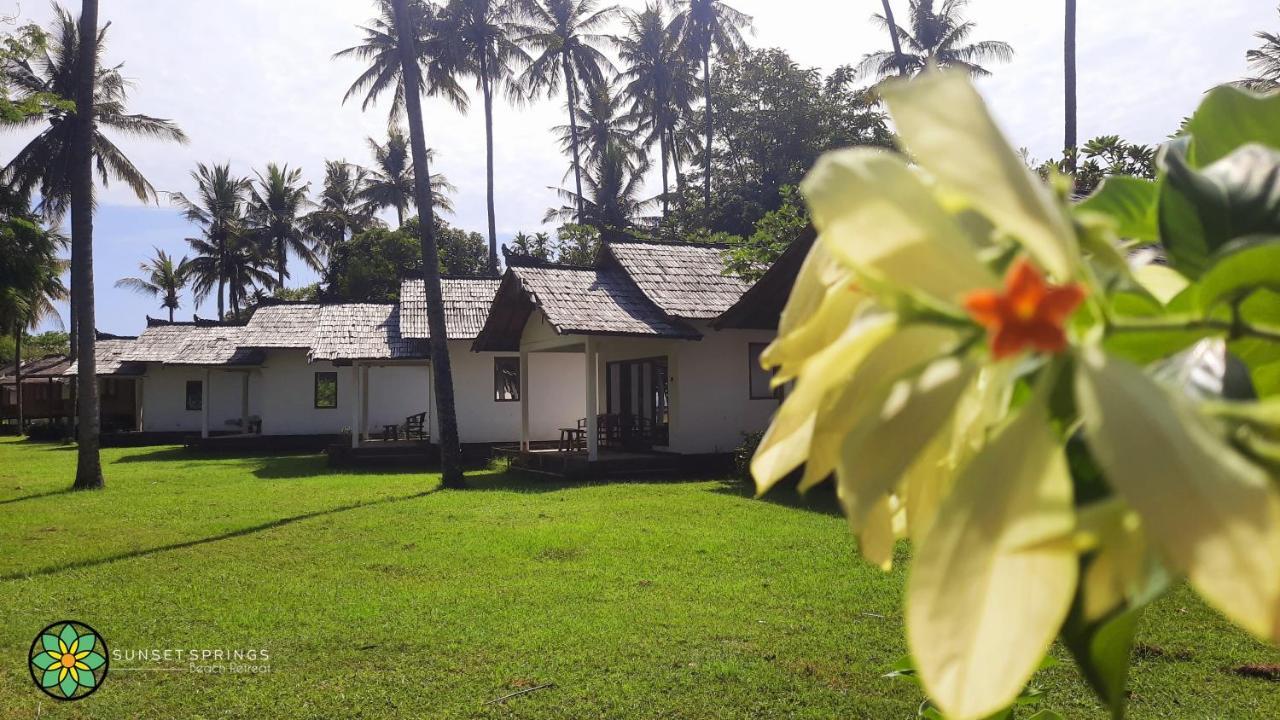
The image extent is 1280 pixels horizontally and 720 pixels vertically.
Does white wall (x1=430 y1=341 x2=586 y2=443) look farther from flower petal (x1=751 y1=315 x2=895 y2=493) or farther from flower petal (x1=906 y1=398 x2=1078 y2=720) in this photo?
flower petal (x1=906 y1=398 x2=1078 y2=720)

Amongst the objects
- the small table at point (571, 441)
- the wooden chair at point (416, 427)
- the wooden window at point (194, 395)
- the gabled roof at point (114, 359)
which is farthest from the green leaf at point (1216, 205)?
the wooden window at point (194, 395)

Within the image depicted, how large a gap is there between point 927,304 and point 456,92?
3436 centimetres

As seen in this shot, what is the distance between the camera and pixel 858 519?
10.6 inches

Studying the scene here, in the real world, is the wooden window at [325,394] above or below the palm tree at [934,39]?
below

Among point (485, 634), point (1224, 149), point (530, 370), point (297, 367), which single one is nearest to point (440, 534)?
point (485, 634)

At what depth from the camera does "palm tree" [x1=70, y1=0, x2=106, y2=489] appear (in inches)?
497

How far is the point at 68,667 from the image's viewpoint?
4.59 meters

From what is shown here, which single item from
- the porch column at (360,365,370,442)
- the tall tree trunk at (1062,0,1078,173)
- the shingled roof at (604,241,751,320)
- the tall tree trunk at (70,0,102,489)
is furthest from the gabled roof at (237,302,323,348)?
the tall tree trunk at (1062,0,1078,173)

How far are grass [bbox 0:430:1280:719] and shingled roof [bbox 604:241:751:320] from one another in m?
4.83

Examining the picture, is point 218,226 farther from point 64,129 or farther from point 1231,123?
point 1231,123

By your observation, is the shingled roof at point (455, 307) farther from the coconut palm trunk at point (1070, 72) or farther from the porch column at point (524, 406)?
the coconut palm trunk at point (1070, 72)

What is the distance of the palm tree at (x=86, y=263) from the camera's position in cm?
1262

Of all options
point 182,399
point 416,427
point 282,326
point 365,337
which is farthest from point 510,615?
point 182,399

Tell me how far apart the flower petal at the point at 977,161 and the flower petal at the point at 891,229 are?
0.01 m
